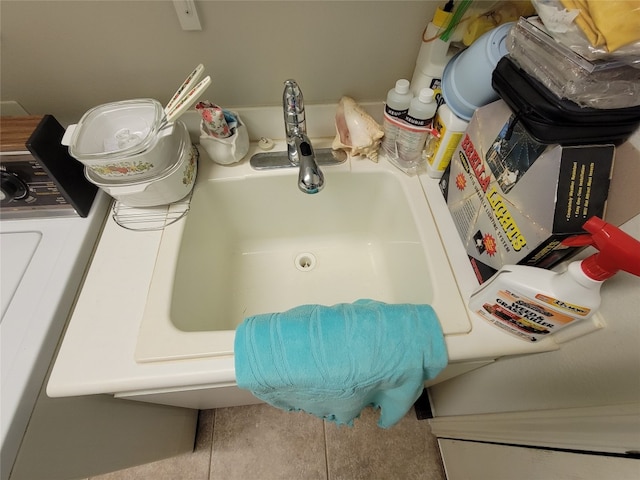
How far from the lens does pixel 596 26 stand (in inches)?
13.7

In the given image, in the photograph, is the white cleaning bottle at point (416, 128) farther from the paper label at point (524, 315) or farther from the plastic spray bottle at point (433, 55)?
the paper label at point (524, 315)

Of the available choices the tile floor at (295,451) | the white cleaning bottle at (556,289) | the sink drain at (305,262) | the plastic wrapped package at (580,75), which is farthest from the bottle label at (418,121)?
the tile floor at (295,451)

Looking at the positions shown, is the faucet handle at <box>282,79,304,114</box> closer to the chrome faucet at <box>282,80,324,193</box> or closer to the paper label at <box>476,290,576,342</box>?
the chrome faucet at <box>282,80,324,193</box>

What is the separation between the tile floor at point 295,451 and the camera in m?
1.05

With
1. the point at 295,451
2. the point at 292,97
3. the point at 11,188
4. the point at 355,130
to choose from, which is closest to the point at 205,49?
the point at 292,97

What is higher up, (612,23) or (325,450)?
(612,23)

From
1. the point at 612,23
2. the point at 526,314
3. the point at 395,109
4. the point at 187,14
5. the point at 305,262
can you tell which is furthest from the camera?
the point at 305,262

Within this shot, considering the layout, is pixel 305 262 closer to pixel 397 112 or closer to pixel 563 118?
pixel 397 112

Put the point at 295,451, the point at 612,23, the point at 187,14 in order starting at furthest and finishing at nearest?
the point at 295,451
the point at 187,14
the point at 612,23

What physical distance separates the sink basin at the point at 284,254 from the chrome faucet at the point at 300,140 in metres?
0.15

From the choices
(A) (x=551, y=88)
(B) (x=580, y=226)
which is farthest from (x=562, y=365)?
(A) (x=551, y=88)

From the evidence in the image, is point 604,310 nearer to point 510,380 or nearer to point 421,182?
point 510,380

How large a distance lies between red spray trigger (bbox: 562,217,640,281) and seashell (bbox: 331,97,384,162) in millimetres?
497

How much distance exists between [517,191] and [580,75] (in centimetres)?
16
